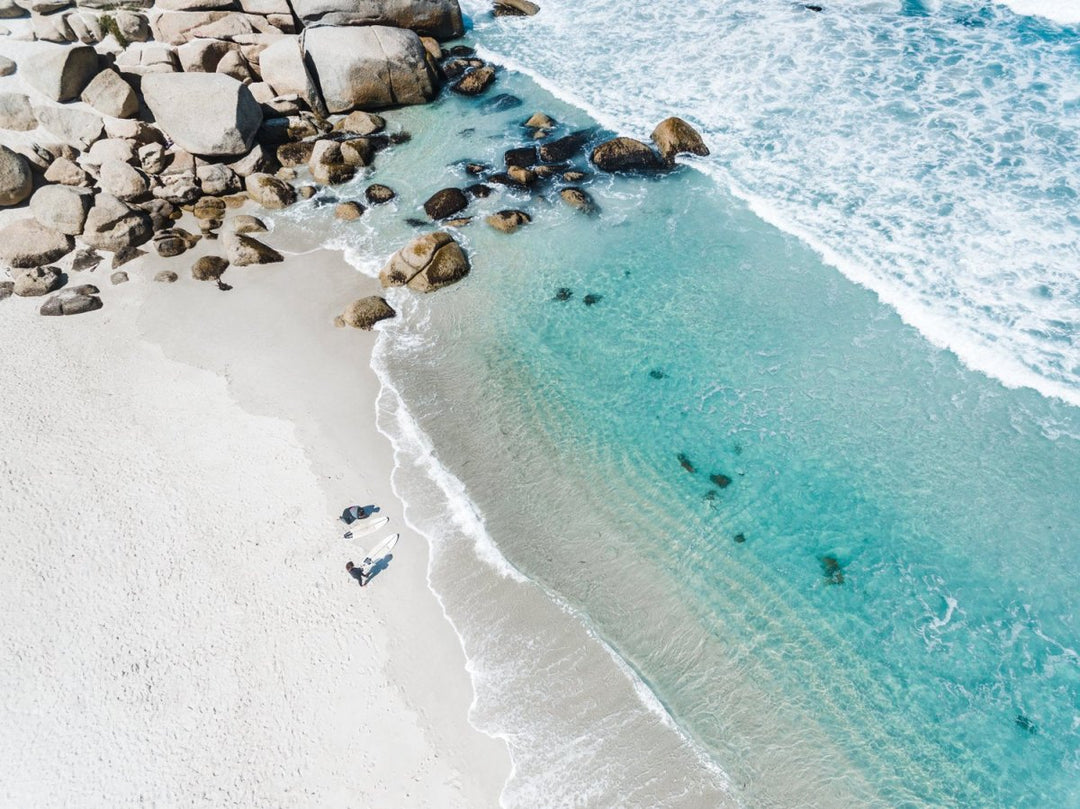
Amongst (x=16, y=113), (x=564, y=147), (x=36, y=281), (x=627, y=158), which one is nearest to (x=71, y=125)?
(x=16, y=113)

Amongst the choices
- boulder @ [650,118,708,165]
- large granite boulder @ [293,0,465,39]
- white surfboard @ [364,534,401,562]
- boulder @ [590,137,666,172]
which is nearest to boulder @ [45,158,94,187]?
large granite boulder @ [293,0,465,39]

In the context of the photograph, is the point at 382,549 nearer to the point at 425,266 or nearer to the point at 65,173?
the point at 425,266

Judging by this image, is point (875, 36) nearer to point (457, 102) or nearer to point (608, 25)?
point (608, 25)

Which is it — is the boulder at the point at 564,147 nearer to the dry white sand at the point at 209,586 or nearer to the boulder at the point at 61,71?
the dry white sand at the point at 209,586

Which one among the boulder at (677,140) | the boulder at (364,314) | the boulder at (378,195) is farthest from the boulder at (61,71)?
the boulder at (677,140)

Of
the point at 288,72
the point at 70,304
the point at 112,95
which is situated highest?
the point at 288,72
